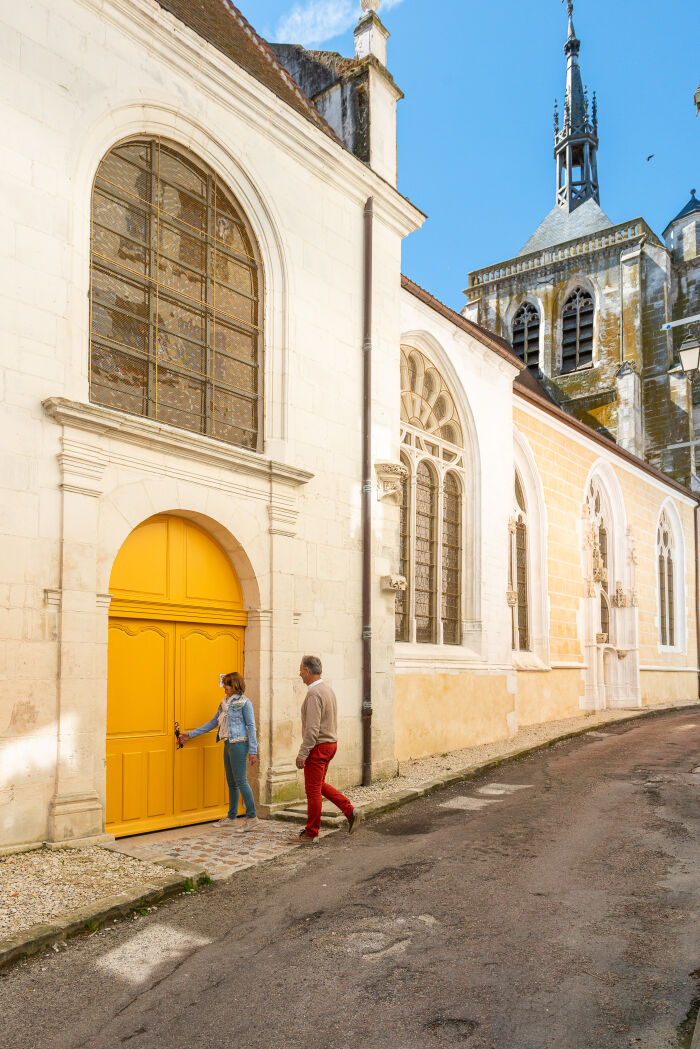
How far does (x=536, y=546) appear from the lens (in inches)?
633

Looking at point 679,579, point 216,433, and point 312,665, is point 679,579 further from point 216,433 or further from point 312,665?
point 312,665

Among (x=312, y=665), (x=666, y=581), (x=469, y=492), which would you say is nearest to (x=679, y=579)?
(x=666, y=581)

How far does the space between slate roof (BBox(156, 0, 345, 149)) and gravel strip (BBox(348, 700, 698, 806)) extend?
706 cm

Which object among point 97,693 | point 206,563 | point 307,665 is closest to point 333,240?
point 206,563

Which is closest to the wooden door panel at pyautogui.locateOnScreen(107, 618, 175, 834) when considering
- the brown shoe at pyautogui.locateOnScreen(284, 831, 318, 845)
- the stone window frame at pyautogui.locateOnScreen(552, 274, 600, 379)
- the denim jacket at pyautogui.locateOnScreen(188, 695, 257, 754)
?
the denim jacket at pyautogui.locateOnScreen(188, 695, 257, 754)

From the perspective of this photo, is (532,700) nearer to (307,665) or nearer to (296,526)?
(296,526)

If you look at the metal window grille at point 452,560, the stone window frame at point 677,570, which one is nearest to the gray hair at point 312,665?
the metal window grille at point 452,560

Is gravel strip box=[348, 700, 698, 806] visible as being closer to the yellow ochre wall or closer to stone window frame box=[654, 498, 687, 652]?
the yellow ochre wall

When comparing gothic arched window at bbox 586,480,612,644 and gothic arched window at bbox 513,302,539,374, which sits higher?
gothic arched window at bbox 513,302,539,374

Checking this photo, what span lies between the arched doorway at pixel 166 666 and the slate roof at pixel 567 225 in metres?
28.7

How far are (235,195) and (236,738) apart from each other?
5279mm

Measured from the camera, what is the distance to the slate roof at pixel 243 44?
30.3 feet

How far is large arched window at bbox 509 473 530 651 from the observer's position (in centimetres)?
1505

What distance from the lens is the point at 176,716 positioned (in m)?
7.82
